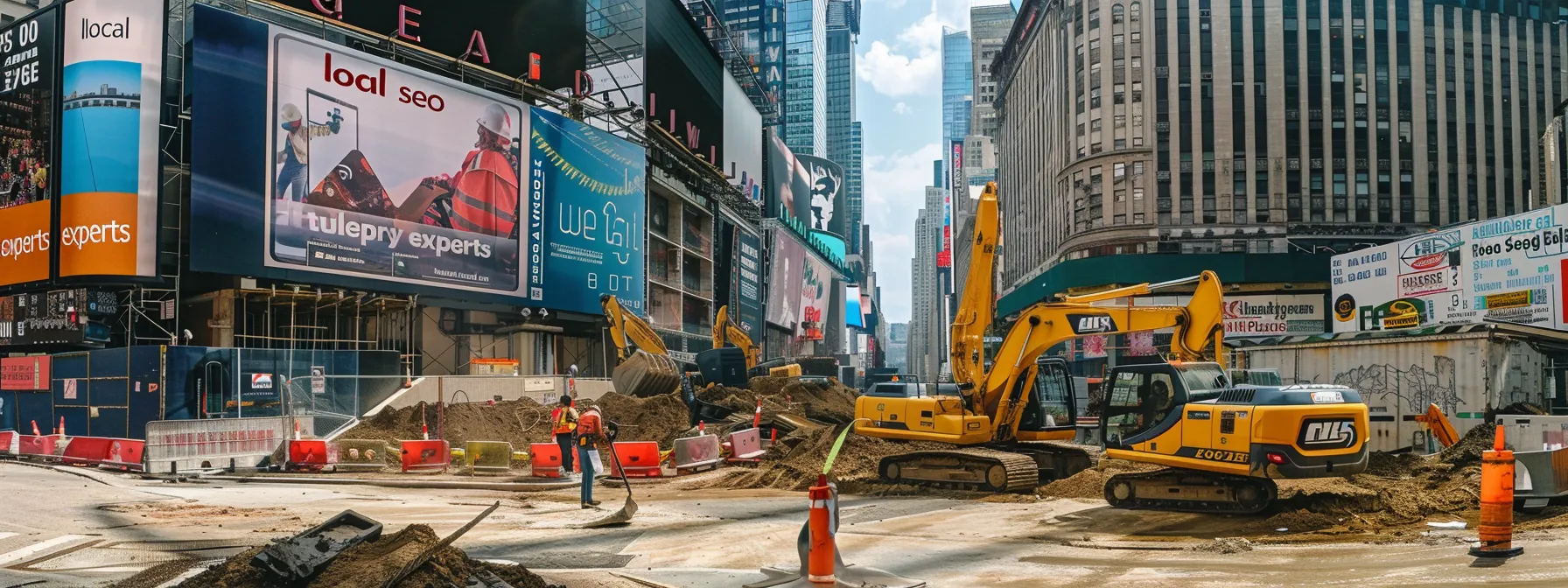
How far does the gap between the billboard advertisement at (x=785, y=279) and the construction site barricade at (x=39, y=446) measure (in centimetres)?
6798

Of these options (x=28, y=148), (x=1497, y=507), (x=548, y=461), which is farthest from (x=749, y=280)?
(x=1497, y=507)

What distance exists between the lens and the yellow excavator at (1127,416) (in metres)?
13.5

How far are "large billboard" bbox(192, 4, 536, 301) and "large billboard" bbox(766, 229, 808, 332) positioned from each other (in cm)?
4860

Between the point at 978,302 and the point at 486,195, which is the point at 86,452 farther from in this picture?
the point at 486,195

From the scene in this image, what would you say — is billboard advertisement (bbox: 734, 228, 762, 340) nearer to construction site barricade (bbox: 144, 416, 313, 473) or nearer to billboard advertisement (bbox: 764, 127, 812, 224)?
billboard advertisement (bbox: 764, 127, 812, 224)

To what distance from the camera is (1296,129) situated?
71.9 meters

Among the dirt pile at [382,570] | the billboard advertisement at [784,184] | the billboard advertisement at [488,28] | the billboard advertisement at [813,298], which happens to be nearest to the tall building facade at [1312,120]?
the billboard advertisement at [784,184]

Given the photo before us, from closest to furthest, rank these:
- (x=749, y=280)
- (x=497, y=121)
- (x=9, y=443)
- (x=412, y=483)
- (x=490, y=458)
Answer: (x=412, y=483)
(x=490, y=458)
(x=9, y=443)
(x=497, y=121)
(x=749, y=280)

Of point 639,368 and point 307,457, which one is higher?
point 639,368

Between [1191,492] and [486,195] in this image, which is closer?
[1191,492]

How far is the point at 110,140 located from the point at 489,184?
532 inches

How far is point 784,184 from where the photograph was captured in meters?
106

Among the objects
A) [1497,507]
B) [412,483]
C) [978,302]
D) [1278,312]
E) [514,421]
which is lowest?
[412,483]

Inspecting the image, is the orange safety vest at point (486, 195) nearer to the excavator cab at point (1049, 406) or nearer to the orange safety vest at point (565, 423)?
the orange safety vest at point (565, 423)
